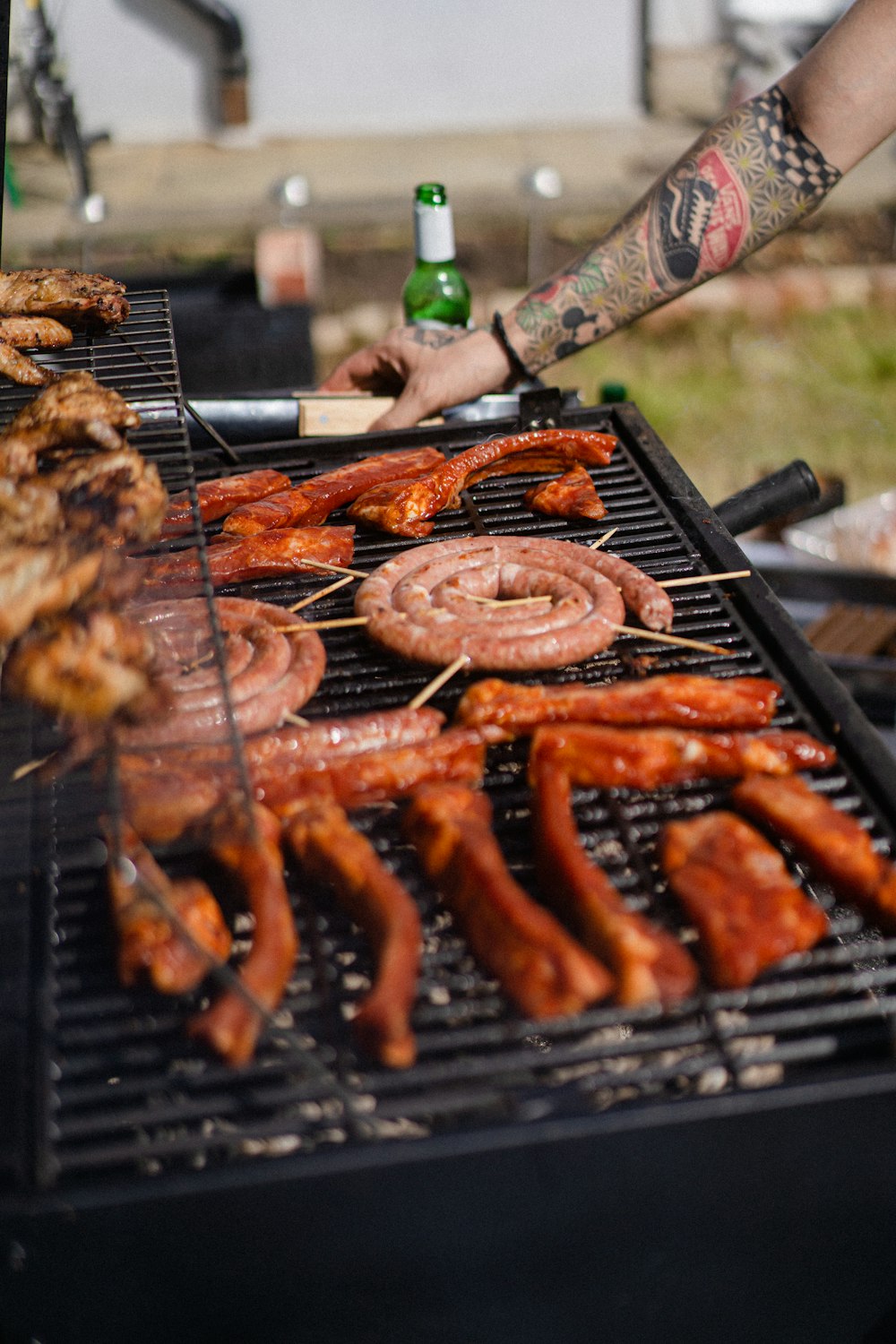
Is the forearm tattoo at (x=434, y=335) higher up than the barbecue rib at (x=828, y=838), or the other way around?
the forearm tattoo at (x=434, y=335)

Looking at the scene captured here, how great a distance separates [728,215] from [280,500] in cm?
196

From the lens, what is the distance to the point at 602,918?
2062 mm

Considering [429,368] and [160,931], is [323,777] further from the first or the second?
[429,368]

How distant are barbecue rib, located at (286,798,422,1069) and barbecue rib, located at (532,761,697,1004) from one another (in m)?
0.29

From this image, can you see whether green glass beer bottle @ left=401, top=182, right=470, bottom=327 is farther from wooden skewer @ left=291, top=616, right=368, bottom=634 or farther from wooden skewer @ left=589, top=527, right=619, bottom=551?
wooden skewer @ left=291, top=616, right=368, bottom=634

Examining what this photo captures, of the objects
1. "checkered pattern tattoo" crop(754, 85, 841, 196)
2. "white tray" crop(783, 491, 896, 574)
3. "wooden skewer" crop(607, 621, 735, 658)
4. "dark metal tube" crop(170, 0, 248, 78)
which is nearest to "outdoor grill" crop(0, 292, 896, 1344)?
"wooden skewer" crop(607, 621, 735, 658)

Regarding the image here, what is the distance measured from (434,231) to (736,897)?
301cm

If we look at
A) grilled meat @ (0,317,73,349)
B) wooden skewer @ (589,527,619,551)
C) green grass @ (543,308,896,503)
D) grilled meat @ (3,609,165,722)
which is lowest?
green grass @ (543,308,896,503)

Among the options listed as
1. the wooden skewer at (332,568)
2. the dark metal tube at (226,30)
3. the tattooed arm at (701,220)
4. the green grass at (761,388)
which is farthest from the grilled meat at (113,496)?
the dark metal tube at (226,30)

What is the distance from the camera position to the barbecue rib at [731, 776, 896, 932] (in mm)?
2180

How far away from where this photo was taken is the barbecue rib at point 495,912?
1963 mm

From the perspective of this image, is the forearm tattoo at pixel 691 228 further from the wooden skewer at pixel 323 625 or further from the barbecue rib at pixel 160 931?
the barbecue rib at pixel 160 931

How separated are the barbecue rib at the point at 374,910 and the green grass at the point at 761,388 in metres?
6.26

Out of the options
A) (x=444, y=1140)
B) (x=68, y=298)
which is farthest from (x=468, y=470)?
(x=444, y=1140)
